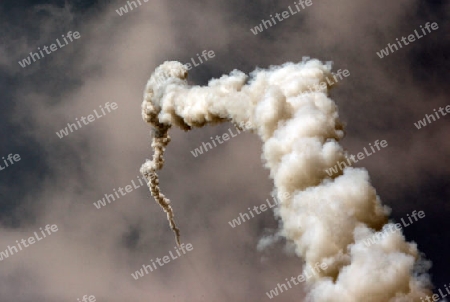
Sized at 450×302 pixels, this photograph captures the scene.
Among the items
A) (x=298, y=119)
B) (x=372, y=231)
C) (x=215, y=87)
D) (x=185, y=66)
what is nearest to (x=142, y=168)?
(x=185, y=66)

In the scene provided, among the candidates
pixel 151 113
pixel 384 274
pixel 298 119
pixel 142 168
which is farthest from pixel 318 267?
pixel 142 168

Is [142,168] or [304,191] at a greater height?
[142,168]

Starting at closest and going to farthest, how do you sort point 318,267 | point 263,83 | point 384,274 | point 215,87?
point 384,274 < point 318,267 < point 263,83 < point 215,87

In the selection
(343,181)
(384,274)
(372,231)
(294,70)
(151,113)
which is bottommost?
(384,274)

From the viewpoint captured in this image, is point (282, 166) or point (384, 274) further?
point (282, 166)

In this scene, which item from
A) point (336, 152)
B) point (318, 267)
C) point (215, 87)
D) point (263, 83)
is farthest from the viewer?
point (215, 87)

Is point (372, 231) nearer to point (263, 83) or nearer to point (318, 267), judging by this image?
point (318, 267)
